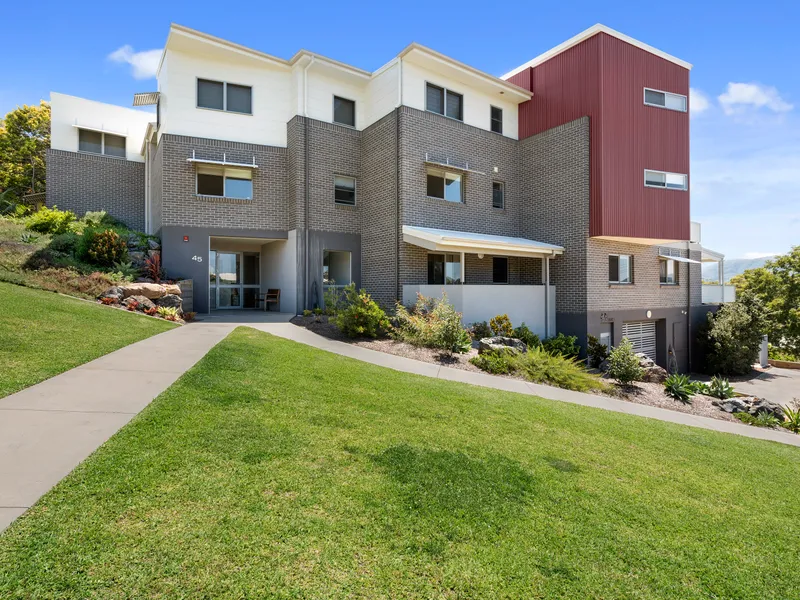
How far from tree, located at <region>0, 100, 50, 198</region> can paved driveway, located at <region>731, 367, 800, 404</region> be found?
131 ft

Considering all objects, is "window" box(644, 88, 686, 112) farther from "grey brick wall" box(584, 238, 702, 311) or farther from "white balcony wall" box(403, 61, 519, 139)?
"grey brick wall" box(584, 238, 702, 311)

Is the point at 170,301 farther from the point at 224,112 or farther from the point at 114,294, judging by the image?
the point at 224,112

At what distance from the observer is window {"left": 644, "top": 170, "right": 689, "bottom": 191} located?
17.9 meters

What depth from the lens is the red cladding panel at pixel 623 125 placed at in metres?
17.0

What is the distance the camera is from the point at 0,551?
2.48 meters

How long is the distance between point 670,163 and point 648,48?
4604 mm

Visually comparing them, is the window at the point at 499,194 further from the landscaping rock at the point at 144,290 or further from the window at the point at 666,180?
the landscaping rock at the point at 144,290

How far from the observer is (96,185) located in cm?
2164

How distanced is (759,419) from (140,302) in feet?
54.0

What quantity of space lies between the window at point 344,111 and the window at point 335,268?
544 cm

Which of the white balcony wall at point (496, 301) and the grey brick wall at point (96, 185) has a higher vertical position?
the grey brick wall at point (96, 185)

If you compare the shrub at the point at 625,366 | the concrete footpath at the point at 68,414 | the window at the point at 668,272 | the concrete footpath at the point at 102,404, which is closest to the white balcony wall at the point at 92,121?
the concrete footpath at the point at 102,404

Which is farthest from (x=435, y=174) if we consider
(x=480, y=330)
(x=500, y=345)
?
(x=500, y=345)

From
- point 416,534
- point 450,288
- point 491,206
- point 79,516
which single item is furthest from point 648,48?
point 79,516
